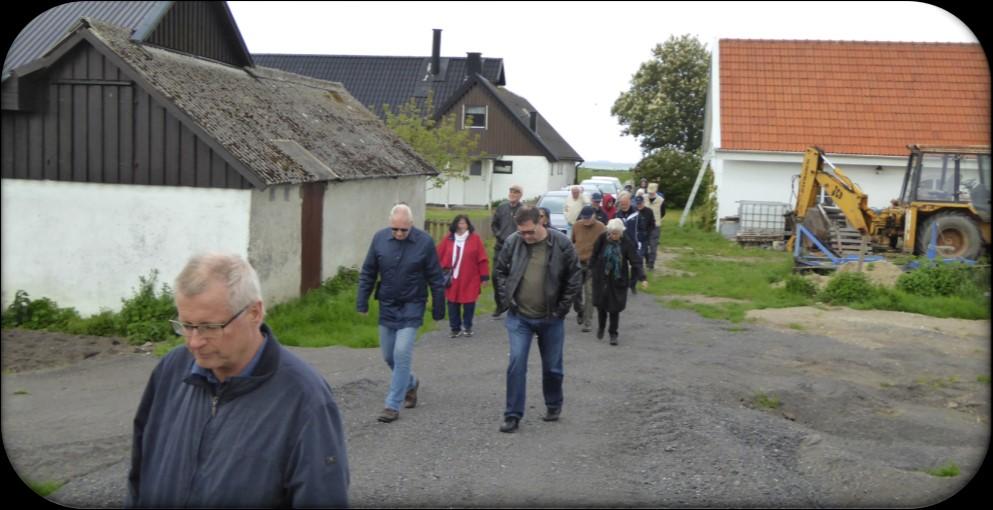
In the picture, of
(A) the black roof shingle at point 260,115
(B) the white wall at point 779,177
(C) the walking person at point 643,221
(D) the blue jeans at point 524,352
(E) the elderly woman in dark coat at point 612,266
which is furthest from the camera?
(B) the white wall at point 779,177

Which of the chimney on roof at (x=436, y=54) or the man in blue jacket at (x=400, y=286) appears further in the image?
the chimney on roof at (x=436, y=54)

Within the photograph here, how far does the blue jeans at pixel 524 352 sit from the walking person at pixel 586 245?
4586 mm

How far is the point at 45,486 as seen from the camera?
6512mm

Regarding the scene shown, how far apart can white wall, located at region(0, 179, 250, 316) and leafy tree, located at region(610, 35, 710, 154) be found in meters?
44.3

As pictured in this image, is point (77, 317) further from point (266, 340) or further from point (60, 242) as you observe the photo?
point (266, 340)

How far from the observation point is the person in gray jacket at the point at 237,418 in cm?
303

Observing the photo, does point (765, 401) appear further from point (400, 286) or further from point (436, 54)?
point (436, 54)

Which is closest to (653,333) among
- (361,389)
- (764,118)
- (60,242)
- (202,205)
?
(361,389)

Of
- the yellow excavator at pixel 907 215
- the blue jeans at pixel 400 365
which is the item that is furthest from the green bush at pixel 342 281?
the yellow excavator at pixel 907 215

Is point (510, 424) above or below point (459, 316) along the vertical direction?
below

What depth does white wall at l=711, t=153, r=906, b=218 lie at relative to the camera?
92.9ft

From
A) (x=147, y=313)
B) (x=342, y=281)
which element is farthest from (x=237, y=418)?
(x=342, y=281)

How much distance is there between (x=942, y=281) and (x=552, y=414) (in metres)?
11.4

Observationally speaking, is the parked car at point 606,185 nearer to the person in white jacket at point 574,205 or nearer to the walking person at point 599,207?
the person in white jacket at point 574,205
